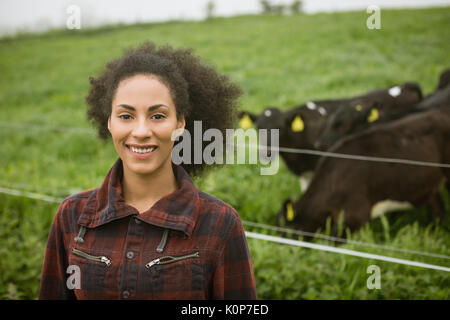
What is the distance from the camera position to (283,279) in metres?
3.06

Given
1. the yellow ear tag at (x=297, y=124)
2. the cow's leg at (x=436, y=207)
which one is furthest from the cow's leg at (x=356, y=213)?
the yellow ear tag at (x=297, y=124)

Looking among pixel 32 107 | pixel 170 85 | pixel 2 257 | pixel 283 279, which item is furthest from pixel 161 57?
pixel 32 107

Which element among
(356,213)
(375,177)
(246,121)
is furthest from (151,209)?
(246,121)

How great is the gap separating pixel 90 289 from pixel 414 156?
373 cm

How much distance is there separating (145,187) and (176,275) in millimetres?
359

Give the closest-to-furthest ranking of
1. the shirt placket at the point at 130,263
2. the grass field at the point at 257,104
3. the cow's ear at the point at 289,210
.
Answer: the shirt placket at the point at 130,263 < the grass field at the point at 257,104 < the cow's ear at the point at 289,210

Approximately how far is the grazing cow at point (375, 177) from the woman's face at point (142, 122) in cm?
258

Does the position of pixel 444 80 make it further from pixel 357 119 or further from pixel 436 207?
pixel 436 207

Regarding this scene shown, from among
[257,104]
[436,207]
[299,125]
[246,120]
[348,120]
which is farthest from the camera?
[257,104]

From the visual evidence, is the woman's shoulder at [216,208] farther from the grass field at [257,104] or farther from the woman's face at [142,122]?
the grass field at [257,104]

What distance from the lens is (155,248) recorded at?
147 centimetres

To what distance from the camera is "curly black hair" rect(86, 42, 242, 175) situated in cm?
155

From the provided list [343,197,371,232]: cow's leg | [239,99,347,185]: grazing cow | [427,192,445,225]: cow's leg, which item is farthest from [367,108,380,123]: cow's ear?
[343,197,371,232]: cow's leg

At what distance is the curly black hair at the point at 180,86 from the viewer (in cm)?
155
